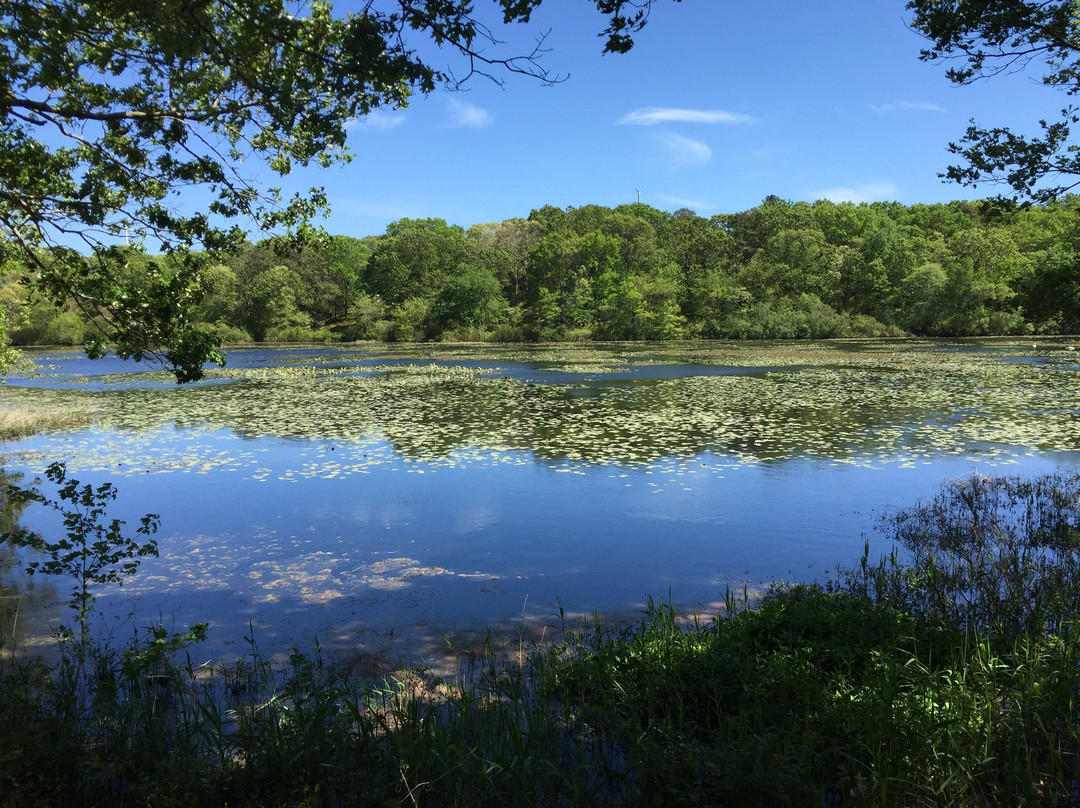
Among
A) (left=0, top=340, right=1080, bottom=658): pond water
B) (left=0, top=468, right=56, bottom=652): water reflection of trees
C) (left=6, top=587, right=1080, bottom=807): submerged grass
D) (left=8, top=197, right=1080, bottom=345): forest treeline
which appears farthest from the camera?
(left=8, top=197, right=1080, bottom=345): forest treeline

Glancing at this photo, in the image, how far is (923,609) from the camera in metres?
5.90

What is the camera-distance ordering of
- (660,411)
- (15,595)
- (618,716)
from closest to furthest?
(618,716) → (15,595) → (660,411)

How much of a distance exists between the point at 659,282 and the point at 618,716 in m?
70.8

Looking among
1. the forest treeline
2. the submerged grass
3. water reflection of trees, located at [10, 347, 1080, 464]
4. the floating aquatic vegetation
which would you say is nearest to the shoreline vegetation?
the submerged grass

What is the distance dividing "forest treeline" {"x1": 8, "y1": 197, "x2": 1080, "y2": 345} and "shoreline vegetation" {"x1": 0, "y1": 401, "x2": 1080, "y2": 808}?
58.7m

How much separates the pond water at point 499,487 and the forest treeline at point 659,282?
132 ft

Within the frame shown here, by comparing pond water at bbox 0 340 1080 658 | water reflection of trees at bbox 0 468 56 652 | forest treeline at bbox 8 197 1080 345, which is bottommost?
water reflection of trees at bbox 0 468 56 652

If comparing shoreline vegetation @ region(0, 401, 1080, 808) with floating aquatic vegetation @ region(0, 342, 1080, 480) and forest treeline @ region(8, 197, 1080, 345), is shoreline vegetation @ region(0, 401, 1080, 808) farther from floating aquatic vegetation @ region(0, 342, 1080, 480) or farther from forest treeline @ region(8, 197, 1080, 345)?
forest treeline @ region(8, 197, 1080, 345)

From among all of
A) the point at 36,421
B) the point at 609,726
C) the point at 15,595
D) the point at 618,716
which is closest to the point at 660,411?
the point at 15,595

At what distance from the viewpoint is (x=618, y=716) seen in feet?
13.9

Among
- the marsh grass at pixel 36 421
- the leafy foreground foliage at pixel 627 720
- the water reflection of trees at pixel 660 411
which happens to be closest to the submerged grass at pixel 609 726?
the leafy foreground foliage at pixel 627 720

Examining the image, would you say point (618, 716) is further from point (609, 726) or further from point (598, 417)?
point (598, 417)

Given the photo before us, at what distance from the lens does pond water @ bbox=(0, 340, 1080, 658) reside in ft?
22.6

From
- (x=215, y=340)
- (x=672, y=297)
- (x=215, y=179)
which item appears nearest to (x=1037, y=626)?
(x=215, y=340)
